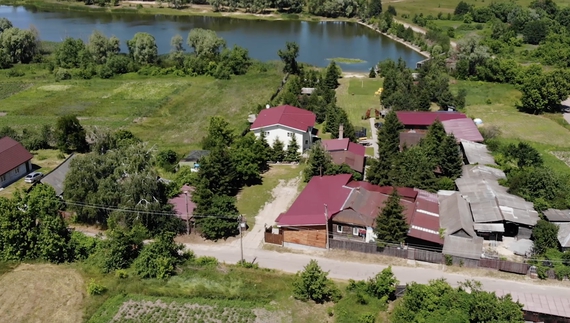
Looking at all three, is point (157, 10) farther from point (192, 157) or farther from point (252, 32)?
point (192, 157)

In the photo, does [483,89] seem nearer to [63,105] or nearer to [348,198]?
[348,198]

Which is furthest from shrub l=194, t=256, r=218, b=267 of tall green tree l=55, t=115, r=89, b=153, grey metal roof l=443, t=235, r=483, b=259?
tall green tree l=55, t=115, r=89, b=153

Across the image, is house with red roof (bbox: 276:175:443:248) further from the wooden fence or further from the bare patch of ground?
the bare patch of ground

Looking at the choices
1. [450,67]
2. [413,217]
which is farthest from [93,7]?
[413,217]

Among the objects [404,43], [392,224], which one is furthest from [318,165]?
[404,43]

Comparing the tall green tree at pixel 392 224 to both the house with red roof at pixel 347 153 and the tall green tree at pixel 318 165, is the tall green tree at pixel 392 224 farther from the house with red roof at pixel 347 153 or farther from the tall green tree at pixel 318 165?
the house with red roof at pixel 347 153

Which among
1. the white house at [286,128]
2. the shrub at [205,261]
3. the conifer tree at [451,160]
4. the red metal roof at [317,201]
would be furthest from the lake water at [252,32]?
the shrub at [205,261]
